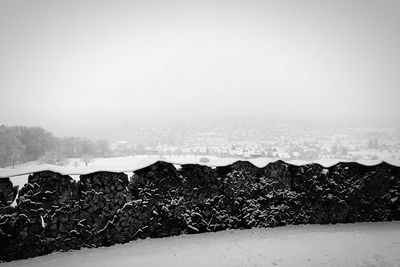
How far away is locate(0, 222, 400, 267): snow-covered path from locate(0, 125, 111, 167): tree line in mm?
36305

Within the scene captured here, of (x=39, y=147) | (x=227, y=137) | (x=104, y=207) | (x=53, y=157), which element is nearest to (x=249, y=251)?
(x=104, y=207)

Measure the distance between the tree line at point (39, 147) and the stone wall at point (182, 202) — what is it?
35.4 metres

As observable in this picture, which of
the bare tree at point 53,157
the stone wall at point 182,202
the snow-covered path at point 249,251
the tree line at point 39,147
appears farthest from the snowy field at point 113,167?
the bare tree at point 53,157

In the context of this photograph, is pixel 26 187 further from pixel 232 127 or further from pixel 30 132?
pixel 232 127

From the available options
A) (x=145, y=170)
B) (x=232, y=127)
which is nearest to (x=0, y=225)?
(x=145, y=170)

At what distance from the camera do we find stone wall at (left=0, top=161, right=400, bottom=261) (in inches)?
231

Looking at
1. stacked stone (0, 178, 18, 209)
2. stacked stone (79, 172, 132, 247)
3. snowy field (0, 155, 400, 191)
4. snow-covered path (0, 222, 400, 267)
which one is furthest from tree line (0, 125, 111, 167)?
snow-covered path (0, 222, 400, 267)

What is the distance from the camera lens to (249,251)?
5.67 meters

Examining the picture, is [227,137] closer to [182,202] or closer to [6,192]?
[182,202]

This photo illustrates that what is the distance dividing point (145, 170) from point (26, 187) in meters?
2.79

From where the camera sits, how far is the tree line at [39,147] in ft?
136

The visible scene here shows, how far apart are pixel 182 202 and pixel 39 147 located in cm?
5038

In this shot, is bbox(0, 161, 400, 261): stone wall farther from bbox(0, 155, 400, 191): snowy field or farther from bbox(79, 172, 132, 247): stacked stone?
bbox(0, 155, 400, 191): snowy field

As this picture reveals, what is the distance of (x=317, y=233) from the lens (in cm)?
688
